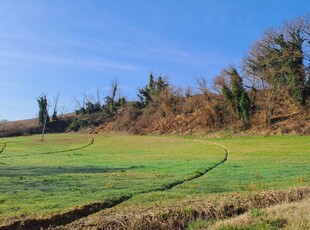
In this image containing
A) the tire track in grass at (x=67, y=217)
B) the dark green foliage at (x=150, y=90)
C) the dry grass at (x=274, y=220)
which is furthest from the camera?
the dark green foliage at (x=150, y=90)

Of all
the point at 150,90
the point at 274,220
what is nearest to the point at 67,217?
the point at 274,220

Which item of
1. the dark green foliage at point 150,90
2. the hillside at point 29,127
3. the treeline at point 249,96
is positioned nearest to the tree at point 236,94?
the treeline at point 249,96

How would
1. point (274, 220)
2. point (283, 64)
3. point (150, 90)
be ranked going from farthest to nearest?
point (150, 90) < point (283, 64) < point (274, 220)

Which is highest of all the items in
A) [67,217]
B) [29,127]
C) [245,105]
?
[245,105]

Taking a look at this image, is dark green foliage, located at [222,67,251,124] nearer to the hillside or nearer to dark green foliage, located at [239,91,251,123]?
dark green foliage, located at [239,91,251,123]

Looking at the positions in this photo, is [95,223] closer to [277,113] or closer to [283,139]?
[283,139]

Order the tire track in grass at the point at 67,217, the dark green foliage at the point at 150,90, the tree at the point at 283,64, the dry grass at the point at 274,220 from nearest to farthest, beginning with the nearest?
the dry grass at the point at 274,220, the tire track in grass at the point at 67,217, the tree at the point at 283,64, the dark green foliage at the point at 150,90

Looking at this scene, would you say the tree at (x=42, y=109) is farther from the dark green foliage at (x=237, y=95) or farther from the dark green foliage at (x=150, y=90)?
the dark green foliage at (x=237, y=95)

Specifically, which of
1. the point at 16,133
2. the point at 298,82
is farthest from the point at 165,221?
the point at 16,133

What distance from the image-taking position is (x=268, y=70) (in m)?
63.7

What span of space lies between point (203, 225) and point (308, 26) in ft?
200

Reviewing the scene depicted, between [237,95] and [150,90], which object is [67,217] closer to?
[237,95]

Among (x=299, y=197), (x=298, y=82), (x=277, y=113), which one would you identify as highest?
(x=298, y=82)

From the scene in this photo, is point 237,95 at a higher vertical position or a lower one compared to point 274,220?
higher
